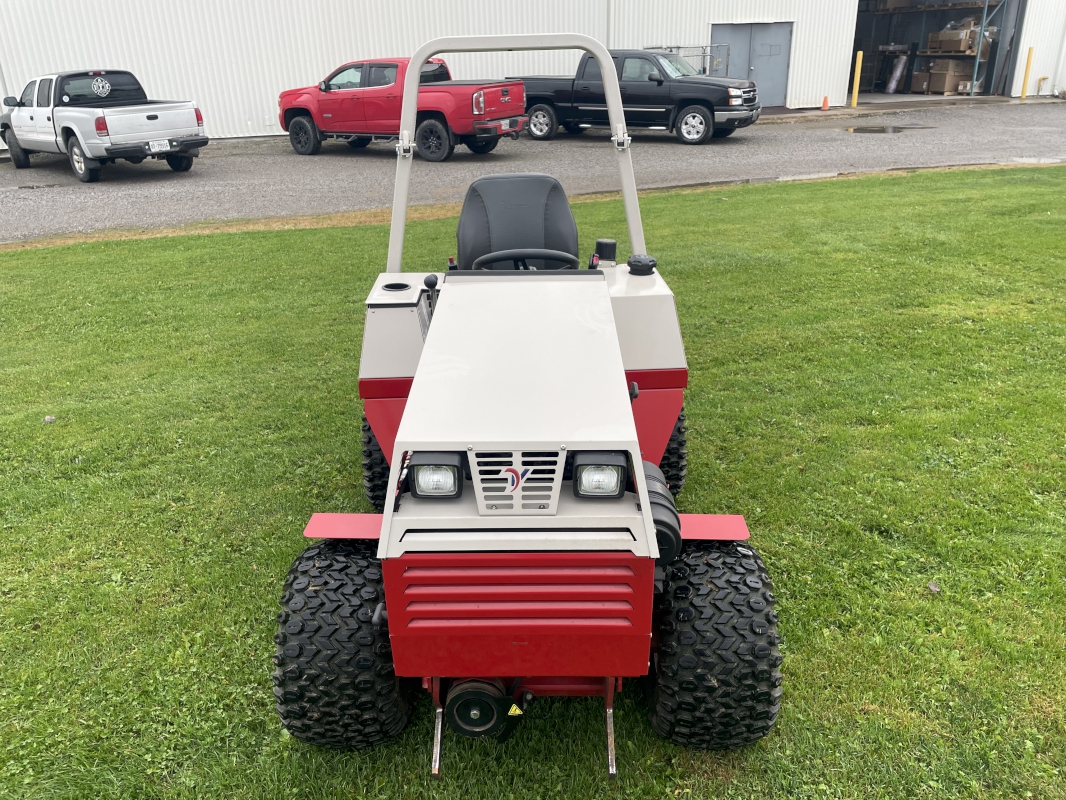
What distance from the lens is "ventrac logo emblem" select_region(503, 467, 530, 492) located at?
6.91ft

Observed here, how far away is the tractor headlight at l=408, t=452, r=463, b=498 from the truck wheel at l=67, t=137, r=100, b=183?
1288cm

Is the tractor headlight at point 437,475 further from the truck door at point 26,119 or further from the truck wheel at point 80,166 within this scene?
the truck door at point 26,119

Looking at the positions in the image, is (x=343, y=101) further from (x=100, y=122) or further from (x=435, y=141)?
(x=100, y=122)

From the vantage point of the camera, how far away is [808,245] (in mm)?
8070

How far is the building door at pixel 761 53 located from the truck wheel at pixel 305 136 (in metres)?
10.1

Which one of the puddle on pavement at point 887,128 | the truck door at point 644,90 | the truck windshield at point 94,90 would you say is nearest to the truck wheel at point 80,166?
the truck windshield at point 94,90

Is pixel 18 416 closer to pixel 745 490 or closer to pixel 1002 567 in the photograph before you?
pixel 745 490

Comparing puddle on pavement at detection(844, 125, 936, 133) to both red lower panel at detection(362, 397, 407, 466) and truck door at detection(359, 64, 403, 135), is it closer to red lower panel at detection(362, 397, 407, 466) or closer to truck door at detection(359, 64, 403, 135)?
truck door at detection(359, 64, 403, 135)

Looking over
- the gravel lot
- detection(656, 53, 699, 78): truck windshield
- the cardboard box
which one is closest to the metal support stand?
the gravel lot

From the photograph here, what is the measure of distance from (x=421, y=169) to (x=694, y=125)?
5198 millimetres

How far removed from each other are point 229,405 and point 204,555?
5.54ft

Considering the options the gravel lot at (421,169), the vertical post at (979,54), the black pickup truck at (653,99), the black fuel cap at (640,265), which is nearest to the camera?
the black fuel cap at (640,265)

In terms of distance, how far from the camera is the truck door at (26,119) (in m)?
13.4

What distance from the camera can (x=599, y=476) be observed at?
2.12 meters
